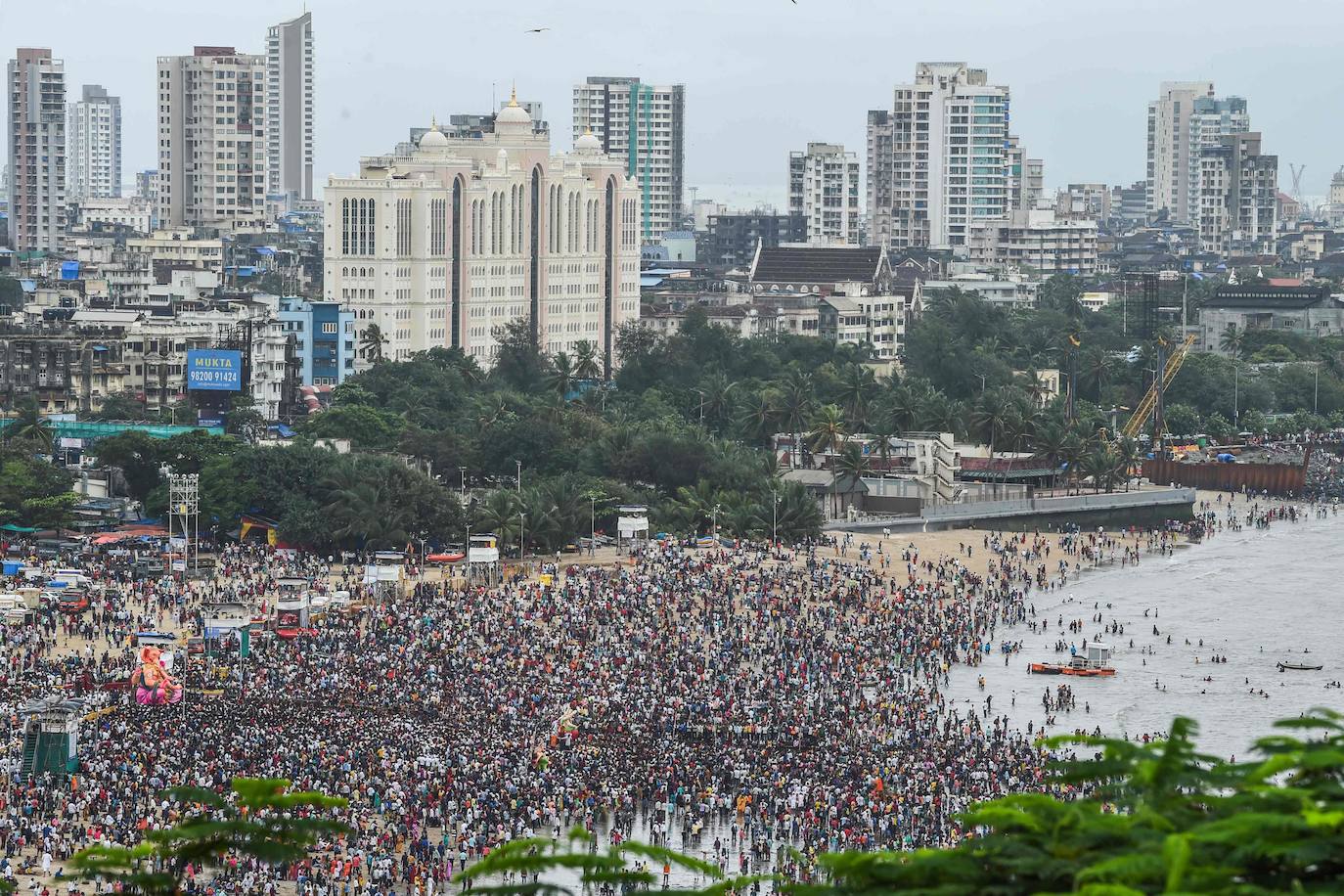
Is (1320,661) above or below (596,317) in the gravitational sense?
below

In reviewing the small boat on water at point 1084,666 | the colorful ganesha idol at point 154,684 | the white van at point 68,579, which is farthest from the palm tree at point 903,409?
the colorful ganesha idol at point 154,684

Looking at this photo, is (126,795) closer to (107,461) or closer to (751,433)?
(107,461)

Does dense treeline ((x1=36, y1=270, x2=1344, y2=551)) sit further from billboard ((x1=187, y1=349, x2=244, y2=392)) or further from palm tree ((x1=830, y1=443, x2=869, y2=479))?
billboard ((x1=187, y1=349, x2=244, y2=392))

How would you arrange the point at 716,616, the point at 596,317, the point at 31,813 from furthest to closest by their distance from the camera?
the point at 596,317 → the point at 716,616 → the point at 31,813

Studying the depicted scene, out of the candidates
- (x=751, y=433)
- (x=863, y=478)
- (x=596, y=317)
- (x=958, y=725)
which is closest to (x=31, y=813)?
(x=958, y=725)

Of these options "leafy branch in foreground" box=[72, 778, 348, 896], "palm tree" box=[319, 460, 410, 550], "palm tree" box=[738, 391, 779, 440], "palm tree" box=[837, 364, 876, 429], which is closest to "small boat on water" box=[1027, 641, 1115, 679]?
"palm tree" box=[319, 460, 410, 550]

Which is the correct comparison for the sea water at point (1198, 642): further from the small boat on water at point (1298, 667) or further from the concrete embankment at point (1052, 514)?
Result: the concrete embankment at point (1052, 514)

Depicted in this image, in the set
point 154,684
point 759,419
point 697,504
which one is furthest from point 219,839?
point 759,419

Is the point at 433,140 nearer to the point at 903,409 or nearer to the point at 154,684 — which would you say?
the point at 903,409
